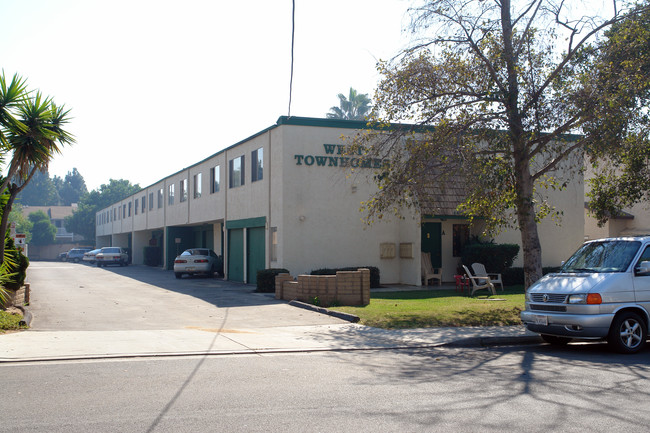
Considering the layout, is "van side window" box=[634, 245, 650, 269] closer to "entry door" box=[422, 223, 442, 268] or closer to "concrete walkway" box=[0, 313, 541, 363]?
"concrete walkway" box=[0, 313, 541, 363]

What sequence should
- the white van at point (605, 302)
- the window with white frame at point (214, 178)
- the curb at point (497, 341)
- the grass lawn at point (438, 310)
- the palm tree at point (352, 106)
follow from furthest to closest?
the palm tree at point (352, 106)
the window with white frame at point (214, 178)
the grass lawn at point (438, 310)
the curb at point (497, 341)
the white van at point (605, 302)

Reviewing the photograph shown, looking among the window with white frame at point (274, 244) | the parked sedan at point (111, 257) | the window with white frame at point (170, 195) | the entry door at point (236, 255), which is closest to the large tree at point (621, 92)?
the window with white frame at point (274, 244)

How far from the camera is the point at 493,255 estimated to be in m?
22.3

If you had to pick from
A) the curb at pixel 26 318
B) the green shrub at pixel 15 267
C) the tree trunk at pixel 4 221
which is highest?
the tree trunk at pixel 4 221

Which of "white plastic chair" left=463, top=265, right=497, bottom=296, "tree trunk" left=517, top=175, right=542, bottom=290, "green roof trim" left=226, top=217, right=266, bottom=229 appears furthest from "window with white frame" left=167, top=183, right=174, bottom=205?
"tree trunk" left=517, top=175, right=542, bottom=290

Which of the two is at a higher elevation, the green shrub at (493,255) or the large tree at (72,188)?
the large tree at (72,188)

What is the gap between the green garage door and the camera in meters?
24.3

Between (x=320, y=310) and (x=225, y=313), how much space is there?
2486mm

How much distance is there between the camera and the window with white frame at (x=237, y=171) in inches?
1051

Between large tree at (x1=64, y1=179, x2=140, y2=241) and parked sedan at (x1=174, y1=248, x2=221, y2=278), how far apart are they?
65.1m

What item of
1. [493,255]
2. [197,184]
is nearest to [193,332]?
[493,255]

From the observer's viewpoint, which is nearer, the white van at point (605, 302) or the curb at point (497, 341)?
the white van at point (605, 302)

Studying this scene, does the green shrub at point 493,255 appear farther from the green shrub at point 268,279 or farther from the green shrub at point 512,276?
the green shrub at point 268,279

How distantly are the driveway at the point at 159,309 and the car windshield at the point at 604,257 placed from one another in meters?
5.39
